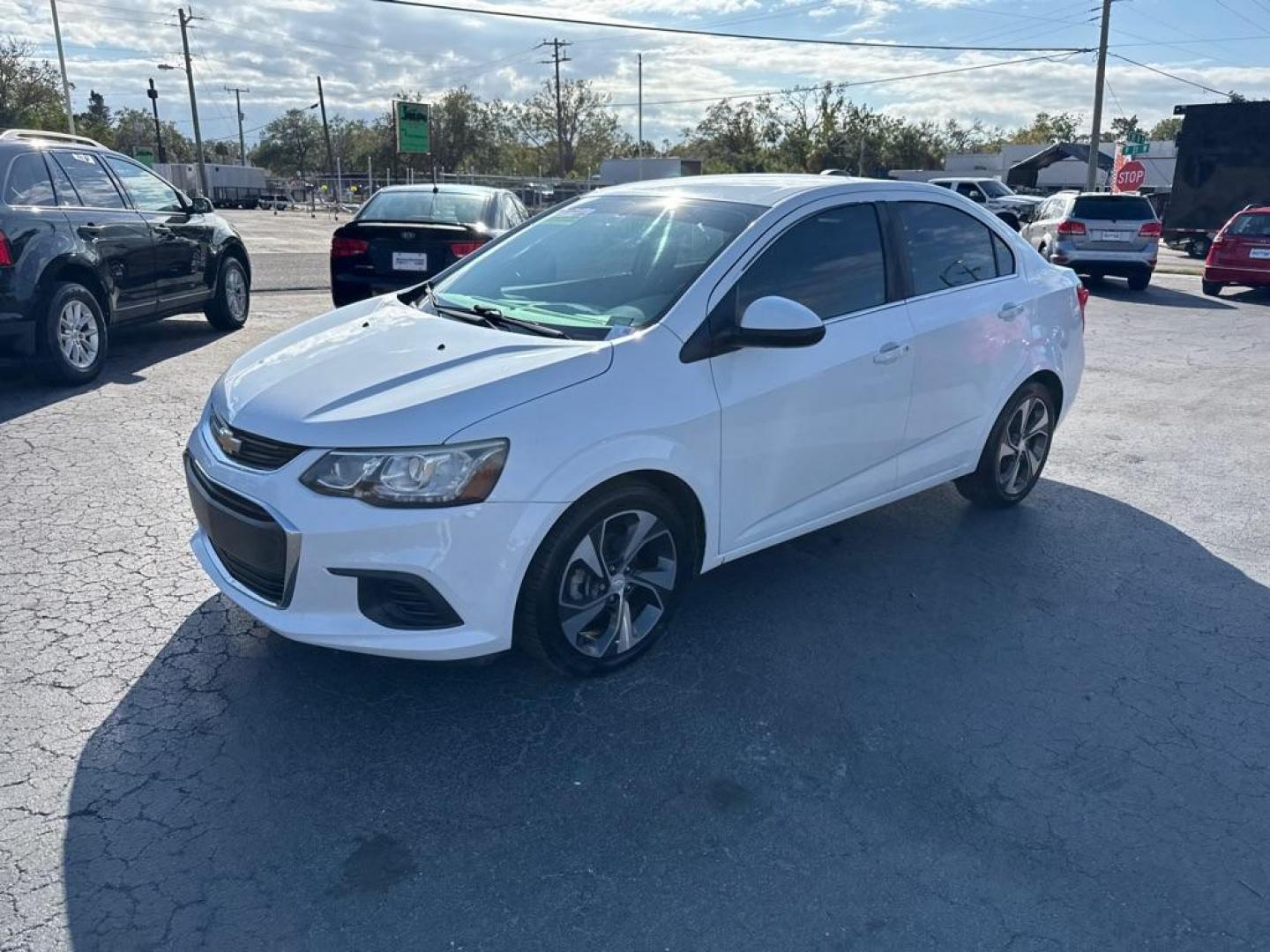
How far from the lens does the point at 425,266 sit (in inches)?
357

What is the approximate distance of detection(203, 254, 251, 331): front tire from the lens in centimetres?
980

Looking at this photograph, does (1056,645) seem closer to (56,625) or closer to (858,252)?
(858,252)

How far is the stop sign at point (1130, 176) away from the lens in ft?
86.4

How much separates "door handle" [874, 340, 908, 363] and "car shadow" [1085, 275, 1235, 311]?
12.5 meters

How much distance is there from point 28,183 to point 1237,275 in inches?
645

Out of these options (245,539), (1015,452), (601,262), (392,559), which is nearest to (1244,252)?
(1015,452)

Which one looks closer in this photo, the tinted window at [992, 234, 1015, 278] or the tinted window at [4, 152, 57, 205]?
the tinted window at [992, 234, 1015, 278]

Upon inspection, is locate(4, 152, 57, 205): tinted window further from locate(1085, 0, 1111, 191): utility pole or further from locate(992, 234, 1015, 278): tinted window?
locate(1085, 0, 1111, 191): utility pole

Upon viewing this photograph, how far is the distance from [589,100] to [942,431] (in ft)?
236

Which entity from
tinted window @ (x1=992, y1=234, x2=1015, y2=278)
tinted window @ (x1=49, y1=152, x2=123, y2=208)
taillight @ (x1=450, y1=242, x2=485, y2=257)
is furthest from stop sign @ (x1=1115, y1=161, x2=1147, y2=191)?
tinted window @ (x1=49, y1=152, x2=123, y2=208)

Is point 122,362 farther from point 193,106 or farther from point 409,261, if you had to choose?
point 193,106

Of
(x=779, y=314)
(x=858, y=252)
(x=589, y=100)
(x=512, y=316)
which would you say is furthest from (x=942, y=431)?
(x=589, y=100)

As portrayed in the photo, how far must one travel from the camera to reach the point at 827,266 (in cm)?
417

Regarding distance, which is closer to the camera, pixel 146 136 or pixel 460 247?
pixel 460 247
